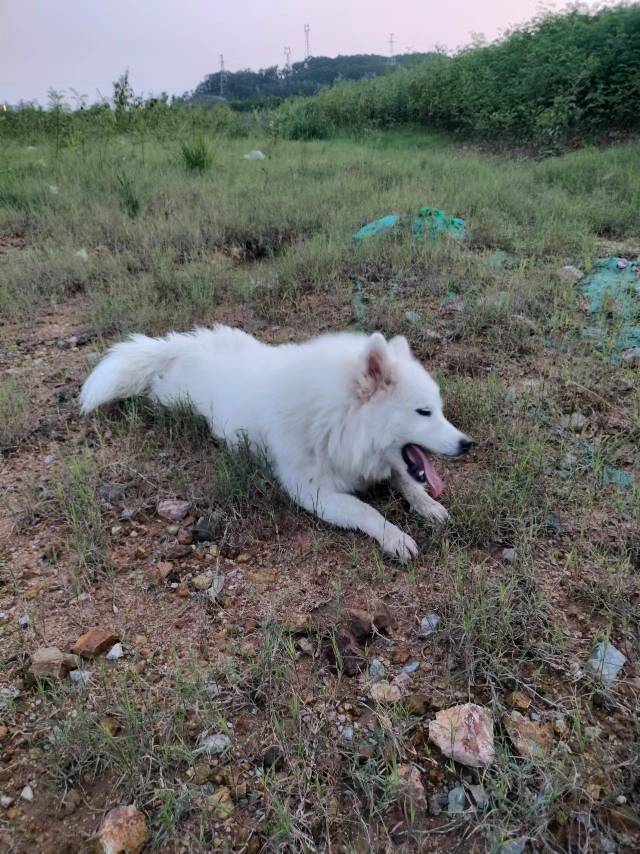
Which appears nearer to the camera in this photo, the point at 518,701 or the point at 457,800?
the point at 457,800

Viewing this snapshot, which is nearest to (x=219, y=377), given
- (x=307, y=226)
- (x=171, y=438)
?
(x=171, y=438)

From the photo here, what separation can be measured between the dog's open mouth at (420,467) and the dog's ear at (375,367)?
296 millimetres

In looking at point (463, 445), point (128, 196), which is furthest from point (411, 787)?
point (128, 196)

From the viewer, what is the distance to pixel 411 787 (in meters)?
1.38

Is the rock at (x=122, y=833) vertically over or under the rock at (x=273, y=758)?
over

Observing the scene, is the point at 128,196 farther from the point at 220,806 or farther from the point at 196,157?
the point at 220,806

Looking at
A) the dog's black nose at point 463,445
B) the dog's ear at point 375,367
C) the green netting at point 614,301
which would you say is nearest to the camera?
the dog's ear at point 375,367

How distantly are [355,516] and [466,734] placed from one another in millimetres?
916

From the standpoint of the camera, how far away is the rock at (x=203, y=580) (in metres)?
2.04

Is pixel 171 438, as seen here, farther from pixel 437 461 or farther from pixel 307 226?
pixel 307 226

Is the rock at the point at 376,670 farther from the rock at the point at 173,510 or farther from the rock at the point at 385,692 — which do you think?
the rock at the point at 173,510

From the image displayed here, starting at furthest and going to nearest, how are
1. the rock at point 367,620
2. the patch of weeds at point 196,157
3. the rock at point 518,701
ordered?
the patch of weeds at point 196,157 < the rock at point 367,620 < the rock at point 518,701

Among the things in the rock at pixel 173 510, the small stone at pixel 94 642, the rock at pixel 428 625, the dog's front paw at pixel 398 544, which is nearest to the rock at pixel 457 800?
the rock at pixel 428 625

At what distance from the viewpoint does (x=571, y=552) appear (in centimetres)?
202
